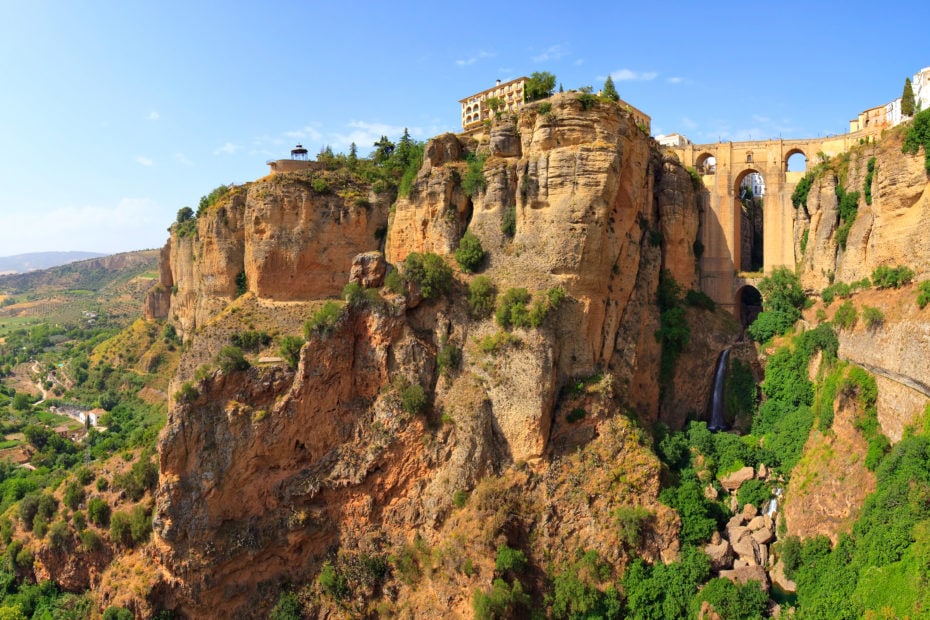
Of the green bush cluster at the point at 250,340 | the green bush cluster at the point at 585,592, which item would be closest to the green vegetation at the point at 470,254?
the green bush cluster at the point at 250,340

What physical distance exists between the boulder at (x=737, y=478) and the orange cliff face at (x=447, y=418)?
3732 mm

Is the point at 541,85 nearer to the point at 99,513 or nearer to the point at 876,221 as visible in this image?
the point at 876,221

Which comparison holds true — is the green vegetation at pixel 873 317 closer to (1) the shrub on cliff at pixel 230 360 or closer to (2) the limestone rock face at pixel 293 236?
(2) the limestone rock face at pixel 293 236

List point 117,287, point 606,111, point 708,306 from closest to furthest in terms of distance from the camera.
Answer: point 606,111
point 708,306
point 117,287

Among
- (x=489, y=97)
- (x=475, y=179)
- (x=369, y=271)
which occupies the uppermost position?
(x=489, y=97)

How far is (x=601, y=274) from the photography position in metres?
27.9

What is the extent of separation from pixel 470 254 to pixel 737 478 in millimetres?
14383

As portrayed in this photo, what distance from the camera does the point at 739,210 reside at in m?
35.7

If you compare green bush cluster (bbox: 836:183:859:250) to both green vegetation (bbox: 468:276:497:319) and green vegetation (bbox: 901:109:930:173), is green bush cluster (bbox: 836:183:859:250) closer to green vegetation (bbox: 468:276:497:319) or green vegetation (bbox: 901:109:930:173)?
green vegetation (bbox: 901:109:930:173)

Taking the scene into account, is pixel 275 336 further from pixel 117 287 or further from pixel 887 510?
pixel 117 287

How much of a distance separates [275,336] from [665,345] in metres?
18.5

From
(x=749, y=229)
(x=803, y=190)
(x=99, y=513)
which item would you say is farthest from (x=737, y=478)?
(x=99, y=513)

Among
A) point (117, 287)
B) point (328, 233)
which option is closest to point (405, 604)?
point (328, 233)

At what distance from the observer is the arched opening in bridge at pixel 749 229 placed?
117ft
